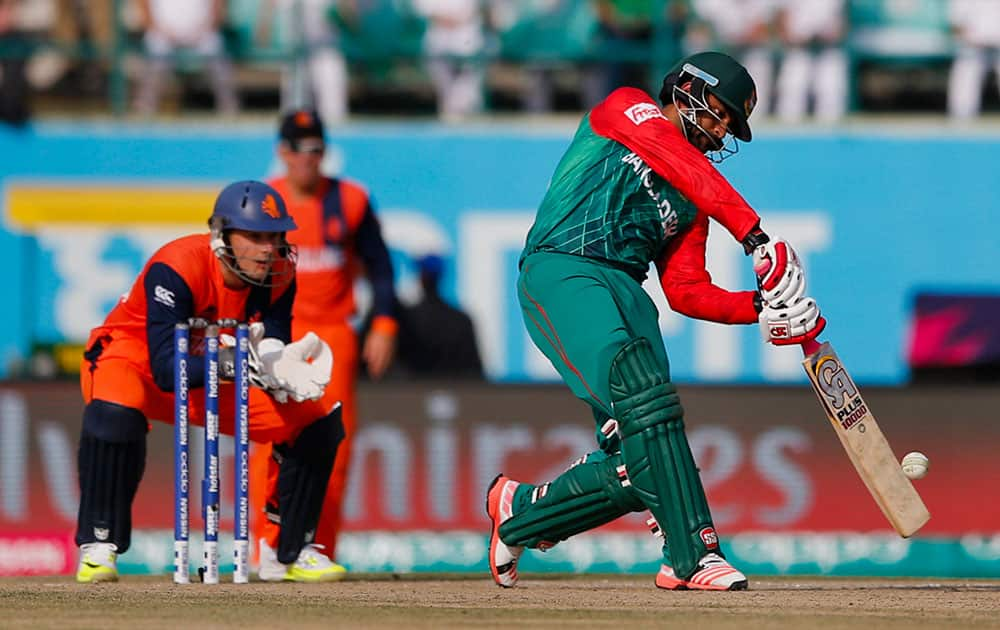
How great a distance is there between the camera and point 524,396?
1178cm

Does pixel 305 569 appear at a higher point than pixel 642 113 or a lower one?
lower

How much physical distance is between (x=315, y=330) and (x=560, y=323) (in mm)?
3040

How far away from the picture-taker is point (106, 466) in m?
8.14

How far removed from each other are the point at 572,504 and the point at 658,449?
53 cm

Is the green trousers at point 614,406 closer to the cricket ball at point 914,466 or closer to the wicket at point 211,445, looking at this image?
the cricket ball at point 914,466

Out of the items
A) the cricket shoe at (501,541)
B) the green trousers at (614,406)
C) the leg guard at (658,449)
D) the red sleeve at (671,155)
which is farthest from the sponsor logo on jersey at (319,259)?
the leg guard at (658,449)

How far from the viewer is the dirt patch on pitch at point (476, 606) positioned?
621 cm

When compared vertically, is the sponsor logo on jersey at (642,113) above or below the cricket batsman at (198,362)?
above

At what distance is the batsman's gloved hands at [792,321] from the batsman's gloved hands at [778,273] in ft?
0.07

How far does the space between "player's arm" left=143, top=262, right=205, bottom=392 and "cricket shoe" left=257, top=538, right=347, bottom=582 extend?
108 cm

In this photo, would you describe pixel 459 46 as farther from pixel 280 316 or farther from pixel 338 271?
pixel 280 316

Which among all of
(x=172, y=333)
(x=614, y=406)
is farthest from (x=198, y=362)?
(x=614, y=406)

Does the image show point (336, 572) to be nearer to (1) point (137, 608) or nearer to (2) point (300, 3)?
(1) point (137, 608)

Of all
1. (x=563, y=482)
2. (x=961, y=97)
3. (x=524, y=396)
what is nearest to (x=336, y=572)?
(x=563, y=482)
